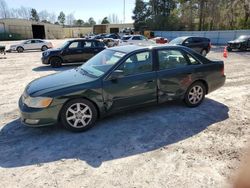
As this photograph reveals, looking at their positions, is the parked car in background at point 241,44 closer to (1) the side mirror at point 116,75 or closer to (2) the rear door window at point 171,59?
(2) the rear door window at point 171,59

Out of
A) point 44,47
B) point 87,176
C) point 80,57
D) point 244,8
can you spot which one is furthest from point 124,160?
point 244,8

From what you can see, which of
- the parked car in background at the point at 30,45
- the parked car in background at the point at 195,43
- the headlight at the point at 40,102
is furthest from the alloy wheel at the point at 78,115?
the parked car in background at the point at 30,45

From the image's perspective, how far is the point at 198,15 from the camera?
130 feet

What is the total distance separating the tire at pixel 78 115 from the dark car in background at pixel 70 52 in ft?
28.7

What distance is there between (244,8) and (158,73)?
1358 inches

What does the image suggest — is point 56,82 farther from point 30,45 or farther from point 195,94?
point 30,45

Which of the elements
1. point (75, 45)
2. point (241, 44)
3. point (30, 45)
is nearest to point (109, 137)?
point (75, 45)

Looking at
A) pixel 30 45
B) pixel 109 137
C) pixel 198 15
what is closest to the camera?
pixel 109 137

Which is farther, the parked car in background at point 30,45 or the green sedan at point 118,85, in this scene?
the parked car in background at point 30,45

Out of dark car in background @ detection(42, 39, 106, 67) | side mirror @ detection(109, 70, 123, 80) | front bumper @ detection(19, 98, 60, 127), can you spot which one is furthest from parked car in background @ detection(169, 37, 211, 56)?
front bumper @ detection(19, 98, 60, 127)

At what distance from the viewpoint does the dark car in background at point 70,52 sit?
40.8ft

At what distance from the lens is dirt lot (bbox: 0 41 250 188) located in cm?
316

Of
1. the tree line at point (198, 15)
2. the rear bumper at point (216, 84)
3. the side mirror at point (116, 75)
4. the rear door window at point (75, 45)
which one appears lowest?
the rear bumper at point (216, 84)

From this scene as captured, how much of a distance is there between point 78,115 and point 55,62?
8862 mm
